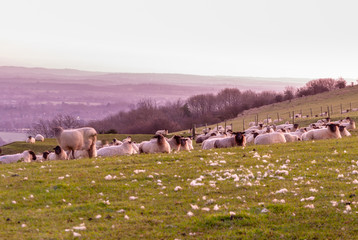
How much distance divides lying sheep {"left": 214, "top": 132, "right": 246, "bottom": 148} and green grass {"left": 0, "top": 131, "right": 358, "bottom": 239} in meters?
9.66

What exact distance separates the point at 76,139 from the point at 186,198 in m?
14.1

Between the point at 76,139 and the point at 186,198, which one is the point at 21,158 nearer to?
the point at 76,139

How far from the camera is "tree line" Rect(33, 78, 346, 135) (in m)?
151

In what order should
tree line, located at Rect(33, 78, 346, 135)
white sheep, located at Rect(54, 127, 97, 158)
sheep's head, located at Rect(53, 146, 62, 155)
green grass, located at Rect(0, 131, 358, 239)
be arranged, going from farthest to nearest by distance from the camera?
tree line, located at Rect(33, 78, 346, 135) < sheep's head, located at Rect(53, 146, 62, 155) < white sheep, located at Rect(54, 127, 97, 158) < green grass, located at Rect(0, 131, 358, 239)

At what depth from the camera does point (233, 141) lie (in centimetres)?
3039

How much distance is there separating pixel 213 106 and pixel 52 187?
562 ft

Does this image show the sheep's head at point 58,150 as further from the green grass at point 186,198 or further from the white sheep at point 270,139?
the white sheep at point 270,139

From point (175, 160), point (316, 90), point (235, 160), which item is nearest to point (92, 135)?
point (175, 160)

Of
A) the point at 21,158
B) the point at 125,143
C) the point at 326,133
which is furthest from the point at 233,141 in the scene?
the point at 21,158

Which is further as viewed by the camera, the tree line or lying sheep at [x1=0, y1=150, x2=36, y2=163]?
the tree line

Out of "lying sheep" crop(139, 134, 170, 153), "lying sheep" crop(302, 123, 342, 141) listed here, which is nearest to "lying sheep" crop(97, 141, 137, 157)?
"lying sheep" crop(139, 134, 170, 153)

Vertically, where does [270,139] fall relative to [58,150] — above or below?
above

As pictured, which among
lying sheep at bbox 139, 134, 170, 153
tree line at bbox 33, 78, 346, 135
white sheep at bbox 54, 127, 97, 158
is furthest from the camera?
tree line at bbox 33, 78, 346, 135

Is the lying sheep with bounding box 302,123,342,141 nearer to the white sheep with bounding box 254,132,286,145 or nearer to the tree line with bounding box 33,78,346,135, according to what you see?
the white sheep with bounding box 254,132,286,145
